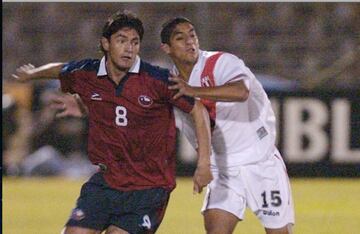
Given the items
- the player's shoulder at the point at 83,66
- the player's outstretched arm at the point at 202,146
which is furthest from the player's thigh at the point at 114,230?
the player's shoulder at the point at 83,66

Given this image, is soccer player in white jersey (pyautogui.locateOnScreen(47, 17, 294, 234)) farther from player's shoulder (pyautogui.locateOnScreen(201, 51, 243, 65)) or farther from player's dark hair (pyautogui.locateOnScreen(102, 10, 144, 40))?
player's dark hair (pyautogui.locateOnScreen(102, 10, 144, 40))

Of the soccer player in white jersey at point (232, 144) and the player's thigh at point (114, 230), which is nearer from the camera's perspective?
the player's thigh at point (114, 230)

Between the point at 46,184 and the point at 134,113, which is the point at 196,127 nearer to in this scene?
the point at 134,113

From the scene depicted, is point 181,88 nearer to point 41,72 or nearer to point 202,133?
point 202,133

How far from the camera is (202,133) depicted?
6.31 metres

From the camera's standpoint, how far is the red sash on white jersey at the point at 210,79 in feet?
22.5

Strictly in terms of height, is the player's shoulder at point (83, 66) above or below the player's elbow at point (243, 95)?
above

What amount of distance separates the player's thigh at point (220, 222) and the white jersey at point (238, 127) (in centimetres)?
30

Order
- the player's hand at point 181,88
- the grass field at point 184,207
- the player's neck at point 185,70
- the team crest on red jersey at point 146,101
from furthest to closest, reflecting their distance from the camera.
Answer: the grass field at point 184,207
the player's neck at point 185,70
the team crest on red jersey at point 146,101
the player's hand at point 181,88

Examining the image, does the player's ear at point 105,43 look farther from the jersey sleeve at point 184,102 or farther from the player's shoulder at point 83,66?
the jersey sleeve at point 184,102

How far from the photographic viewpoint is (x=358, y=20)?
1698 centimetres

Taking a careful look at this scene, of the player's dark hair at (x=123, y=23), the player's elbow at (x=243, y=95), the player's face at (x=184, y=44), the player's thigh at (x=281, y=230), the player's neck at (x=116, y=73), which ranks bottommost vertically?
the player's thigh at (x=281, y=230)

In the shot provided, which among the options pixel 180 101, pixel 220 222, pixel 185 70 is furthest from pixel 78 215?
pixel 185 70

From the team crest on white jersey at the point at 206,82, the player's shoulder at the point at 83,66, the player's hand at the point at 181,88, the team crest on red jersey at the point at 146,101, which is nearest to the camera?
the player's hand at the point at 181,88
